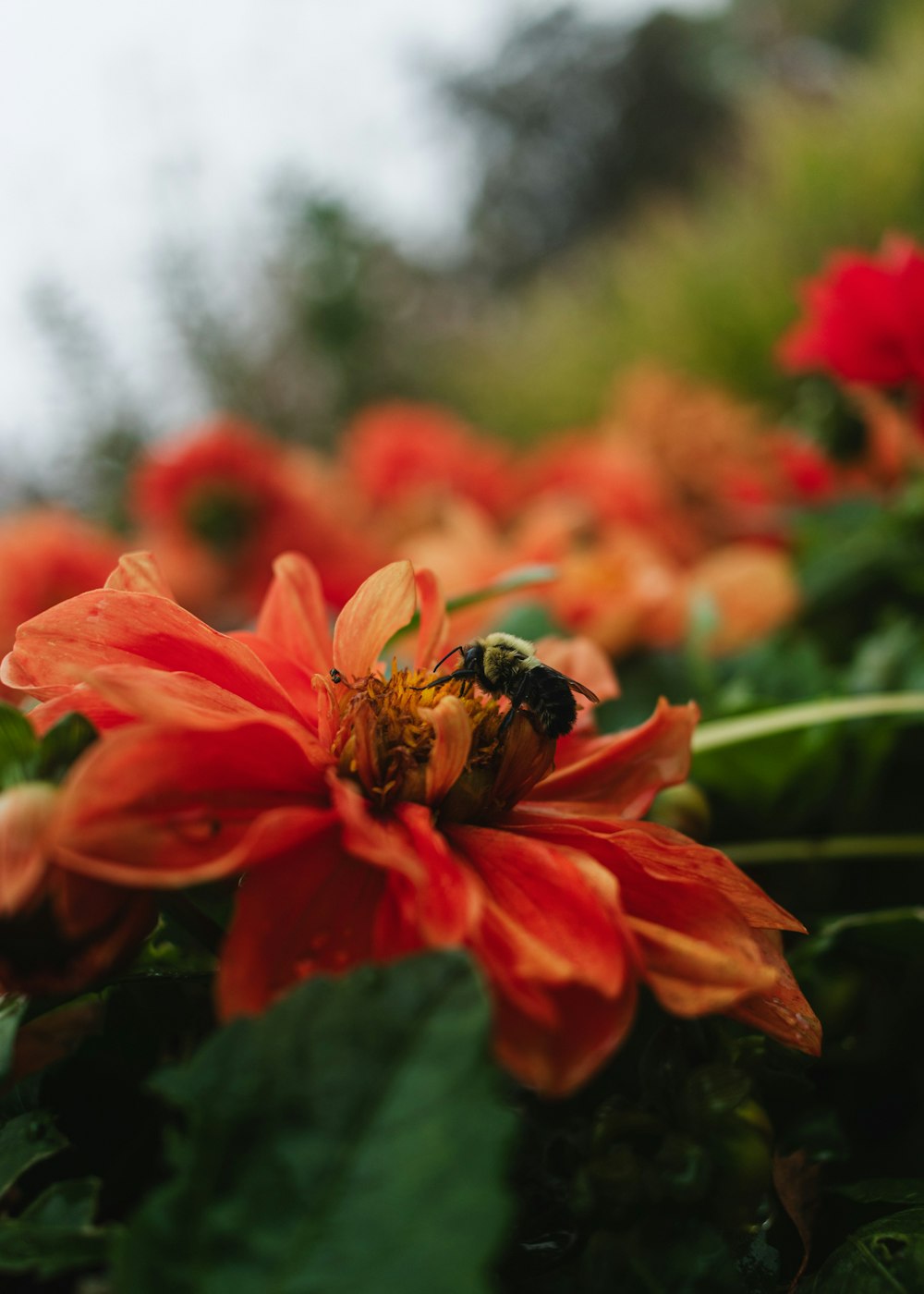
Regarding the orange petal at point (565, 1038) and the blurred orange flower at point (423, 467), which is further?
the blurred orange flower at point (423, 467)

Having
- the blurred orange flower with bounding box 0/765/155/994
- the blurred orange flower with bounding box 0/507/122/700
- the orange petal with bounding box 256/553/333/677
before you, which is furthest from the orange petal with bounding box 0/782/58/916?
the blurred orange flower with bounding box 0/507/122/700

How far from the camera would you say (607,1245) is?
0.22 meters

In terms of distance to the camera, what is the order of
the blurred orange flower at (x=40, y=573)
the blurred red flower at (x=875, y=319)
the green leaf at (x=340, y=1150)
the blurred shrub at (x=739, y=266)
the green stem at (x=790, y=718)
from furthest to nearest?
the blurred shrub at (x=739, y=266)
the blurred orange flower at (x=40, y=573)
the blurred red flower at (x=875, y=319)
the green stem at (x=790, y=718)
the green leaf at (x=340, y=1150)

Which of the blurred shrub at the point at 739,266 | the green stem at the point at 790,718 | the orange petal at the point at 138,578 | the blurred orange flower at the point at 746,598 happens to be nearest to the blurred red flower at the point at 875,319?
the blurred orange flower at the point at 746,598

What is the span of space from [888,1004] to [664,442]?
0.76m

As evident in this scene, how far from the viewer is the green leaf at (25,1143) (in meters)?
0.21

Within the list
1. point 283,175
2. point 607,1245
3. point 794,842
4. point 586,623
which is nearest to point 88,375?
point 283,175

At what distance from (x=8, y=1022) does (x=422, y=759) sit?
112mm

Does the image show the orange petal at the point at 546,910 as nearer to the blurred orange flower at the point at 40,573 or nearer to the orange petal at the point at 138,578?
the orange petal at the point at 138,578

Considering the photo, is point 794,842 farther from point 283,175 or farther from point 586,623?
point 283,175

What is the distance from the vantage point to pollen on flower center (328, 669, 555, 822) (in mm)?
257

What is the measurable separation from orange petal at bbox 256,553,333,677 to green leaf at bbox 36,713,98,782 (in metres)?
0.09

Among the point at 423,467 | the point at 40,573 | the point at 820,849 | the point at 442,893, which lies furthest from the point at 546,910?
the point at 423,467

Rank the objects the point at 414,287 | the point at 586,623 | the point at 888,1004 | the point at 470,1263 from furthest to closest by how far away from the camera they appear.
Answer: the point at 414,287
the point at 586,623
the point at 888,1004
the point at 470,1263
